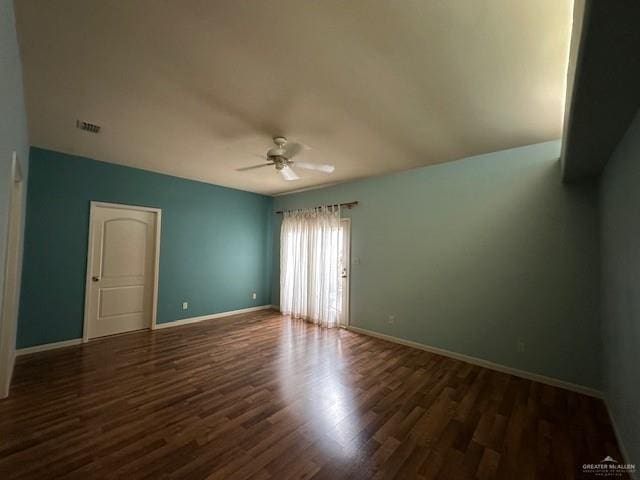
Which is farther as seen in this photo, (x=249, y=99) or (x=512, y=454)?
(x=249, y=99)

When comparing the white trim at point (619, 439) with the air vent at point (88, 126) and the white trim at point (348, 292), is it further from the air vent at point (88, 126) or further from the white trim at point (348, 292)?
the air vent at point (88, 126)

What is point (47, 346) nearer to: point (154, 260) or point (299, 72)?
point (154, 260)

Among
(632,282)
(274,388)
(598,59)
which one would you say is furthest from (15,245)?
(632,282)

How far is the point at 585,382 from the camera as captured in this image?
251cm

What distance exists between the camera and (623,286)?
1755mm

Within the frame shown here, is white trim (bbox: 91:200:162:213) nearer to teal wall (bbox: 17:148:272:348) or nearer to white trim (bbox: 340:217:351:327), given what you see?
teal wall (bbox: 17:148:272:348)

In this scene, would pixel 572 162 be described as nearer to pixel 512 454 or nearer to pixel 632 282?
pixel 632 282

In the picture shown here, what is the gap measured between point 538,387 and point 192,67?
4.09 metres

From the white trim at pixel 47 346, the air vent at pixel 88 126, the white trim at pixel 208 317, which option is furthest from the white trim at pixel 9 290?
the white trim at pixel 208 317

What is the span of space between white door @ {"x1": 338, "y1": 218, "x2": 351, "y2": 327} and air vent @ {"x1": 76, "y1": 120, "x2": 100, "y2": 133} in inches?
133

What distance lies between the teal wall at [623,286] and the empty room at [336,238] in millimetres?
28

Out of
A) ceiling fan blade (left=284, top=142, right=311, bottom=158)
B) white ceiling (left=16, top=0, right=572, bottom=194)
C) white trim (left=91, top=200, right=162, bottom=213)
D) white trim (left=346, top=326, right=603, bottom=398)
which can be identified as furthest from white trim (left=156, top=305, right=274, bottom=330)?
ceiling fan blade (left=284, top=142, right=311, bottom=158)

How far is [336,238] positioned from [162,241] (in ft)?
9.52

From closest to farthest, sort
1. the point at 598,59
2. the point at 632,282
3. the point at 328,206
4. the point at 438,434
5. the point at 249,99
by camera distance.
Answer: the point at 598,59 < the point at 632,282 < the point at 438,434 < the point at 249,99 < the point at 328,206
